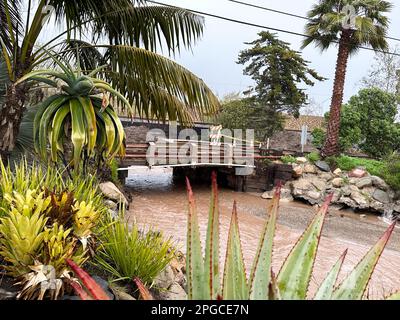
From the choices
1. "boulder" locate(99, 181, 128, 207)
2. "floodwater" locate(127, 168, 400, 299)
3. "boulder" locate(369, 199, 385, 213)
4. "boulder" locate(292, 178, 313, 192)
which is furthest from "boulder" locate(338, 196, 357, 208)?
"boulder" locate(99, 181, 128, 207)

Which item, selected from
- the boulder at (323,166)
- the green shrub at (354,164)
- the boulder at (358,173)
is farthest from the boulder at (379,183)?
the boulder at (323,166)

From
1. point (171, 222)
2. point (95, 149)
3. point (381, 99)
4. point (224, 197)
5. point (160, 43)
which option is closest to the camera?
point (95, 149)

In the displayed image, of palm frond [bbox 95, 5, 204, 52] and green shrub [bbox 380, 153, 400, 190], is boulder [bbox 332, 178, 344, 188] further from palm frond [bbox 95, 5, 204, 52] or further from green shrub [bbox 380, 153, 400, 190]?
palm frond [bbox 95, 5, 204, 52]

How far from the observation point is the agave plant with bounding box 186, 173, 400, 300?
111 centimetres

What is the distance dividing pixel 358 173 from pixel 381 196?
1.45 m

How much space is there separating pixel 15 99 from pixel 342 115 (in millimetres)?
15621

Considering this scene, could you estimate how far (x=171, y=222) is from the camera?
916cm

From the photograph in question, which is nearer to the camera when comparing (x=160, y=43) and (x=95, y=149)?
(x=95, y=149)

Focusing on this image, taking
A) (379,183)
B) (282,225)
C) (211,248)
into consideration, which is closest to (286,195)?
(379,183)

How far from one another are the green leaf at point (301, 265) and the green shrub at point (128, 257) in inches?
82.5

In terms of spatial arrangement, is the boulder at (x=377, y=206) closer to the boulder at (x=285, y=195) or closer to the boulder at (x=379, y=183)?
the boulder at (x=379, y=183)

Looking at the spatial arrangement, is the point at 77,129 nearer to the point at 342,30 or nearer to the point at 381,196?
the point at 381,196
